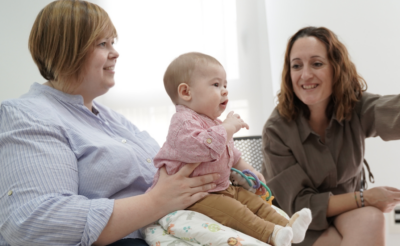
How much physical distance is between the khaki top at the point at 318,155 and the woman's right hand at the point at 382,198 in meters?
0.16

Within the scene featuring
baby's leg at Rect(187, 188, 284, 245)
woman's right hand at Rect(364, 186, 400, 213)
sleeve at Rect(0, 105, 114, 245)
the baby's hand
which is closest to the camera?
sleeve at Rect(0, 105, 114, 245)

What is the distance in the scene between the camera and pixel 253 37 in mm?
2951

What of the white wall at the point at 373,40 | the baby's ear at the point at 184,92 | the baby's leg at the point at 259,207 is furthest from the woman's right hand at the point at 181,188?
the white wall at the point at 373,40

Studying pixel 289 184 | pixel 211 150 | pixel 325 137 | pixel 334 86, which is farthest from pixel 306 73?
pixel 211 150

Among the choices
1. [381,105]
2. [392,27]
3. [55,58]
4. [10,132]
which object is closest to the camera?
[10,132]

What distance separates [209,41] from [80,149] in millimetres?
2027

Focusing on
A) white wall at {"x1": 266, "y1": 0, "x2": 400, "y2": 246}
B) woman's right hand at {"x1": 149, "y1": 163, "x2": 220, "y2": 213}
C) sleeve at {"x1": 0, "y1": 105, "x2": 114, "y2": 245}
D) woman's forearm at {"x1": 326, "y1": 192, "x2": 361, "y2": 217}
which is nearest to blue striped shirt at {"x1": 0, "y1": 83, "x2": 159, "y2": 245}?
sleeve at {"x1": 0, "y1": 105, "x2": 114, "y2": 245}

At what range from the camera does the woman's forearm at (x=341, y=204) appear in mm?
1682

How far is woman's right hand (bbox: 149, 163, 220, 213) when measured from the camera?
1.07m

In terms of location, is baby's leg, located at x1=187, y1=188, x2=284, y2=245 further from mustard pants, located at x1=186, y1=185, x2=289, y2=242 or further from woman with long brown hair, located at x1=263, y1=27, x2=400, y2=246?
woman with long brown hair, located at x1=263, y1=27, x2=400, y2=246

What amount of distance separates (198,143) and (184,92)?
0.76 ft

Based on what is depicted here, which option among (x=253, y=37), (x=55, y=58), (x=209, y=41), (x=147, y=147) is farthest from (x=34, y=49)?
(x=253, y=37)

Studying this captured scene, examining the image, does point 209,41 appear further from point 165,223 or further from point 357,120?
point 165,223

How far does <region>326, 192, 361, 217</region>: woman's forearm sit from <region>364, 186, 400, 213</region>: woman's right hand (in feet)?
0.16
